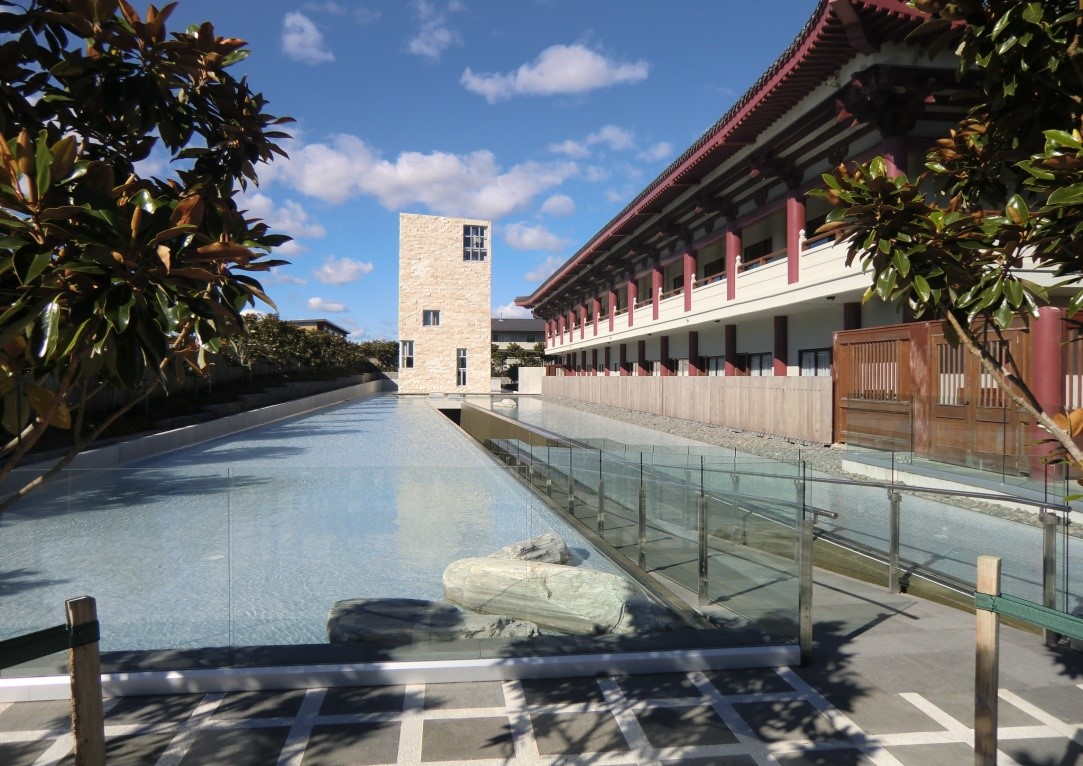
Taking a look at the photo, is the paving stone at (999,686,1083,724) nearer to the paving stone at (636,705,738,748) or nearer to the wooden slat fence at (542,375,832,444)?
the paving stone at (636,705,738,748)

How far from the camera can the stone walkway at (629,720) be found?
3.39 meters

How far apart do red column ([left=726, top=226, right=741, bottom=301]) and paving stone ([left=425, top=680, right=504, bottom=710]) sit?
17.0 metres

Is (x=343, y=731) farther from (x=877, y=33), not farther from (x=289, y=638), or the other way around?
(x=877, y=33)

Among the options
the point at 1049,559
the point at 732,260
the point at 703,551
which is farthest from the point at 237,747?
the point at 732,260

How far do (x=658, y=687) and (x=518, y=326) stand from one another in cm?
7943

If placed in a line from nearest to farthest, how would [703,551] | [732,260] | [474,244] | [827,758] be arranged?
[827,758]
[703,551]
[732,260]
[474,244]

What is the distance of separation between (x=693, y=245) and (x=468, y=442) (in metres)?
11.1

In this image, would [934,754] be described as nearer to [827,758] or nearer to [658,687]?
[827,758]

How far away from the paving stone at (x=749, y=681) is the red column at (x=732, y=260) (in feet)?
53.6

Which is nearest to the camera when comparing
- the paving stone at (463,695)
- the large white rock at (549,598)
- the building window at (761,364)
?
the paving stone at (463,695)

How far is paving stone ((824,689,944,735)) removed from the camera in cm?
362

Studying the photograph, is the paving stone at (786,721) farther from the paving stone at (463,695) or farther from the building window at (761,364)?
the building window at (761,364)

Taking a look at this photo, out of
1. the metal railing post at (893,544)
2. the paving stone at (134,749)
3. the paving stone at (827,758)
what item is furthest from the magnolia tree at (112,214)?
the metal railing post at (893,544)

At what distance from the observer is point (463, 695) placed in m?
4.06
